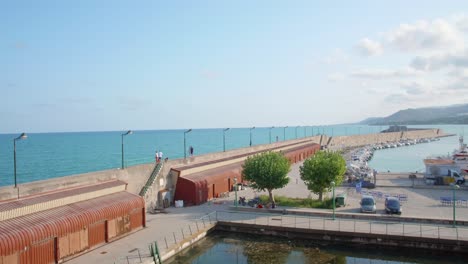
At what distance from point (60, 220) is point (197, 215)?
1346cm

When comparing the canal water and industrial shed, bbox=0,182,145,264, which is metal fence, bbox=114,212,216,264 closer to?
the canal water

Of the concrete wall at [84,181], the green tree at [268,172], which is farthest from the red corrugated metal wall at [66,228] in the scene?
the green tree at [268,172]

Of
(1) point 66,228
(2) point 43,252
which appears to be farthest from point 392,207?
(2) point 43,252

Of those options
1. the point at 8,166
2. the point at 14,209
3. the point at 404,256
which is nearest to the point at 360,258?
the point at 404,256

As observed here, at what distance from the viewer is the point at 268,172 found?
37.6 metres

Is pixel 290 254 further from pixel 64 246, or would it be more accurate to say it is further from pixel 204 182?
pixel 204 182

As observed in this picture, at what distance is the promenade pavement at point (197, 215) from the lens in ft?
82.4

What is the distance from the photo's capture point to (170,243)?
27.2 meters

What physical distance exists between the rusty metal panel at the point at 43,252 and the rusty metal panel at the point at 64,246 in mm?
498

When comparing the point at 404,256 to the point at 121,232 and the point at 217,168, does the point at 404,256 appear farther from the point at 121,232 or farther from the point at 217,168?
the point at 217,168

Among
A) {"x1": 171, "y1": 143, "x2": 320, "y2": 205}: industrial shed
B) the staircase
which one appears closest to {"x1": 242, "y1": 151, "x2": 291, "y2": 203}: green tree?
{"x1": 171, "y1": 143, "x2": 320, "y2": 205}: industrial shed

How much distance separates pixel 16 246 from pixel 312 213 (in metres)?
22.7

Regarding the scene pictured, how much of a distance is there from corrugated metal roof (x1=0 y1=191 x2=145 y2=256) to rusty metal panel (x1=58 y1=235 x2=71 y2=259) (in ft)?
1.14

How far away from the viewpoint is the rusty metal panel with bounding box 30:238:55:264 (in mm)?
21531
